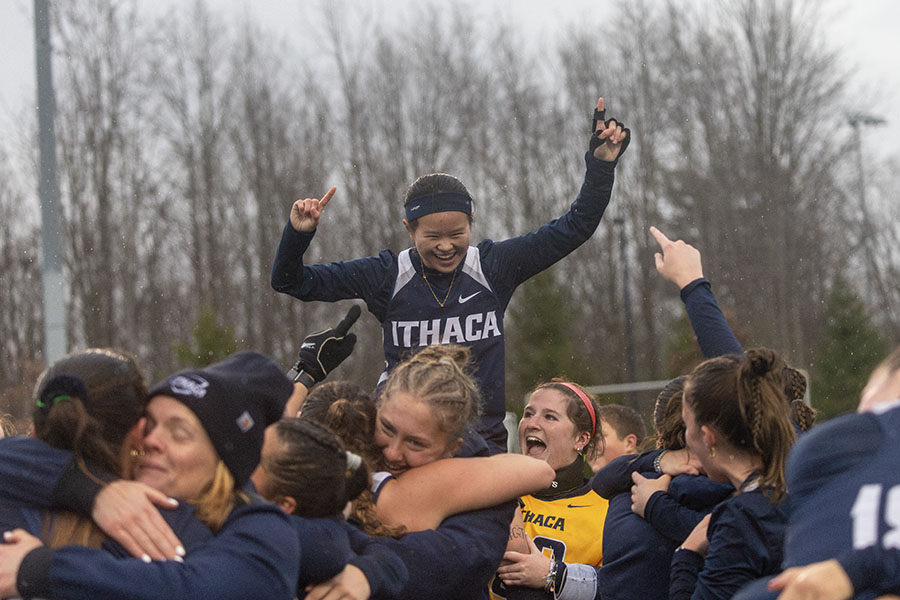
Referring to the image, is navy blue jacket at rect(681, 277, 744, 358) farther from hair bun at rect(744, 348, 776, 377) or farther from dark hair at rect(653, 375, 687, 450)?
hair bun at rect(744, 348, 776, 377)

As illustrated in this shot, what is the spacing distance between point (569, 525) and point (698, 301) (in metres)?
1.15

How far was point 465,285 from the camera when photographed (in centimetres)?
463

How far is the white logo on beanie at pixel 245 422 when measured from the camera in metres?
2.34

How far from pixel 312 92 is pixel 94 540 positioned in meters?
26.0

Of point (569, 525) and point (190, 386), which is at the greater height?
point (190, 386)

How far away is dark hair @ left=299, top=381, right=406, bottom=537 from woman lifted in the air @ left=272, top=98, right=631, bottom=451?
46.2 inches

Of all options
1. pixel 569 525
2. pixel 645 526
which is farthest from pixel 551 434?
pixel 645 526

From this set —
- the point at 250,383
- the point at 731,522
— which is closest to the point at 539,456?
the point at 731,522

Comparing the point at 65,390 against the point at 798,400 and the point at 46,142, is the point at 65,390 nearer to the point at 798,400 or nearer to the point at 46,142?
the point at 798,400

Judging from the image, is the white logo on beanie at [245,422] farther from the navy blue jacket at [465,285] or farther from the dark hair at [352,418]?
the navy blue jacket at [465,285]

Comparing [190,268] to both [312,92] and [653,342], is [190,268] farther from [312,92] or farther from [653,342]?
[653,342]

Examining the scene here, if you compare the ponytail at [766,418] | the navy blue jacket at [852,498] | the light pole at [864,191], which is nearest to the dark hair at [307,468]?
the navy blue jacket at [852,498]

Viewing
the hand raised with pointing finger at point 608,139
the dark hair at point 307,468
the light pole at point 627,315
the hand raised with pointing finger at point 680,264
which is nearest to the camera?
the dark hair at point 307,468

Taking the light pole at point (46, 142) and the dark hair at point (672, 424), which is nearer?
the dark hair at point (672, 424)
